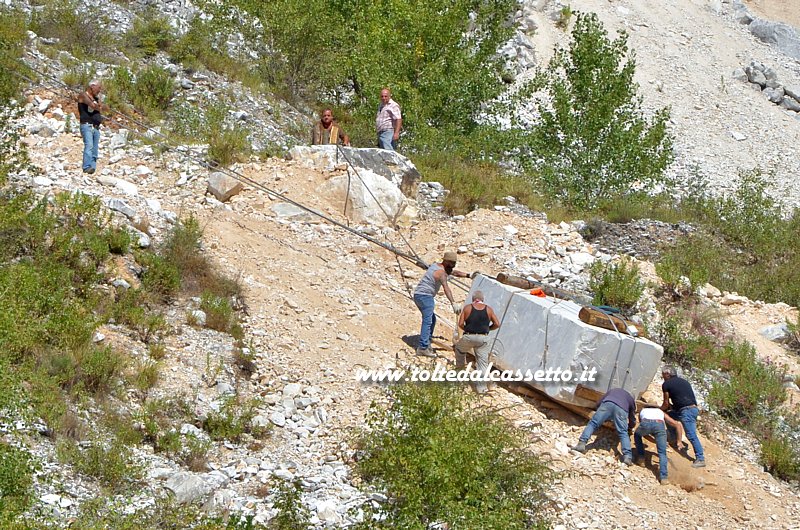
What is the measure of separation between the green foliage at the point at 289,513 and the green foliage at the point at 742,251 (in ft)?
26.1

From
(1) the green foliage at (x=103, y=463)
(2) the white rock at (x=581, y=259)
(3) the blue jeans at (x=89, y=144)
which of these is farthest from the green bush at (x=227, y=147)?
(1) the green foliage at (x=103, y=463)

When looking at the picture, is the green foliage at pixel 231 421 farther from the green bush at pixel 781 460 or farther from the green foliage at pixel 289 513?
the green bush at pixel 781 460

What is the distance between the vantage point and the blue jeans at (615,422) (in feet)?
32.2

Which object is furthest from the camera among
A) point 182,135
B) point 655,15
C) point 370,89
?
point 655,15

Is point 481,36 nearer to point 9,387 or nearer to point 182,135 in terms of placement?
point 182,135

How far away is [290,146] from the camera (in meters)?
15.9

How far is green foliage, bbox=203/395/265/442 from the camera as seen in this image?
29.0 feet

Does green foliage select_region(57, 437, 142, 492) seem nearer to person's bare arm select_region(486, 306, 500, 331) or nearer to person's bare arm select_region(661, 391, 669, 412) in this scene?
person's bare arm select_region(486, 306, 500, 331)

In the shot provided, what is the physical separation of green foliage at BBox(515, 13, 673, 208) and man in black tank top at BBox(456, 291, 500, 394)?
8.67m

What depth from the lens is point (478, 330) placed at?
10.3 m

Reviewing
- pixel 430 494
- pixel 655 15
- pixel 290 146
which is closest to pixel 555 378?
pixel 430 494

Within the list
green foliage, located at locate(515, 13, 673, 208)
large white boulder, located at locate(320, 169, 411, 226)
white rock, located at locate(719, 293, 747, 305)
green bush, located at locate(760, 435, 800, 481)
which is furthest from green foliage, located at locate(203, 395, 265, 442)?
green foliage, located at locate(515, 13, 673, 208)

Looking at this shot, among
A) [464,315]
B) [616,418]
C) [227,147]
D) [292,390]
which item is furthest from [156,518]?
[227,147]

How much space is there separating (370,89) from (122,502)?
13545 mm
